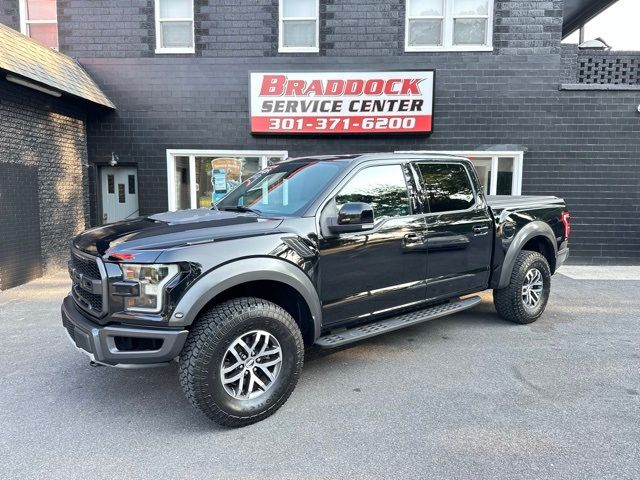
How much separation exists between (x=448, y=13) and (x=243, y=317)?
337 inches

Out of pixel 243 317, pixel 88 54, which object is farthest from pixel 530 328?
pixel 88 54

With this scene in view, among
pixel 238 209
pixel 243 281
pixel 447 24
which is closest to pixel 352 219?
pixel 243 281

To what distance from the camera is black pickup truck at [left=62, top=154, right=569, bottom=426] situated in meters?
2.92

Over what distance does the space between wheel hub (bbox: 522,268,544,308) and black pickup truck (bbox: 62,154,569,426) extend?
240 millimetres

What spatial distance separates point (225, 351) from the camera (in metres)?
3.04

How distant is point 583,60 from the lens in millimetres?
9383

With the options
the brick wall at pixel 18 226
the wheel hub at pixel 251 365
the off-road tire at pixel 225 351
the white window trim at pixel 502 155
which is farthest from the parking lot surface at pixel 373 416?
the white window trim at pixel 502 155

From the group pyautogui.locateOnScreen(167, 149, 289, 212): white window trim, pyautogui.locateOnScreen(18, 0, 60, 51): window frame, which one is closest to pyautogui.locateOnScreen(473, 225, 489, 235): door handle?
pyautogui.locateOnScreen(167, 149, 289, 212): white window trim

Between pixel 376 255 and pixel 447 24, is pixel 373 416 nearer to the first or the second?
pixel 376 255

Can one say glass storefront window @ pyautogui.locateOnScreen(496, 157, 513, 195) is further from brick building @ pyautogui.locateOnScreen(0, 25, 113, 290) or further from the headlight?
brick building @ pyautogui.locateOnScreen(0, 25, 113, 290)

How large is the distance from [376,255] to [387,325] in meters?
0.65

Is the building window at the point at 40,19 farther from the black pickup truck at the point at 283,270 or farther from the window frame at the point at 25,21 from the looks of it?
the black pickup truck at the point at 283,270

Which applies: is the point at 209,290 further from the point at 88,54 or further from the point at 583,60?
the point at 583,60

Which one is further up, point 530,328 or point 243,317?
point 243,317
